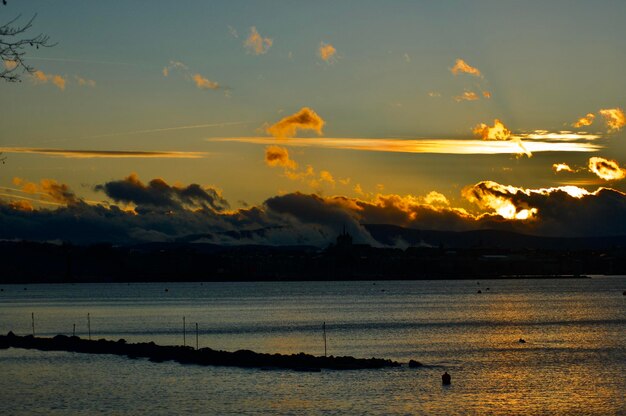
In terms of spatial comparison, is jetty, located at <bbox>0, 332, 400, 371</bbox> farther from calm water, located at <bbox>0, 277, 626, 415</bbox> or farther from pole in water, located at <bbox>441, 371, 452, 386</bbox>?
pole in water, located at <bbox>441, 371, 452, 386</bbox>

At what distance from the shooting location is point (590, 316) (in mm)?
126188

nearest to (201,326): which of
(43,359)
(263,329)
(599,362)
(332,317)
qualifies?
(263,329)

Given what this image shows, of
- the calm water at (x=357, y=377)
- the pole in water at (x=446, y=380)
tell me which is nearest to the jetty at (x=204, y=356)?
the calm water at (x=357, y=377)

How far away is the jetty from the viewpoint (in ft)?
199

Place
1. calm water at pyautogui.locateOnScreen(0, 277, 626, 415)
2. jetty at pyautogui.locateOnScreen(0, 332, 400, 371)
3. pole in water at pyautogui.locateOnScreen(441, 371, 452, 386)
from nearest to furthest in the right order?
1. calm water at pyautogui.locateOnScreen(0, 277, 626, 415)
2. pole in water at pyautogui.locateOnScreen(441, 371, 452, 386)
3. jetty at pyautogui.locateOnScreen(0, 332, 400, 371)

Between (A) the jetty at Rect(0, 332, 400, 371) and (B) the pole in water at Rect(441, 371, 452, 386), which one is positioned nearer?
(B) the pole in water at Rect(441, 371, 452, 386)

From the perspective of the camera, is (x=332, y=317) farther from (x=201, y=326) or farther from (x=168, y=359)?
(x=168, y=359)

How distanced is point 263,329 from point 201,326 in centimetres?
1143

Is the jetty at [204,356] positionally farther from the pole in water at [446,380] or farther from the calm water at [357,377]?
the pole in water at [446,380]

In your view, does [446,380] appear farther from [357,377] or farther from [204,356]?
[204,356]

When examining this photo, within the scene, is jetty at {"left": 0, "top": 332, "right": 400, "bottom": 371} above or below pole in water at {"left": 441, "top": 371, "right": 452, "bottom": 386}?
above

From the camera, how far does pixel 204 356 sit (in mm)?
66500

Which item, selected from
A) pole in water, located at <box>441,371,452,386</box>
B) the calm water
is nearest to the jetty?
the calm water

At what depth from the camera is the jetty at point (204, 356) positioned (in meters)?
60.8
